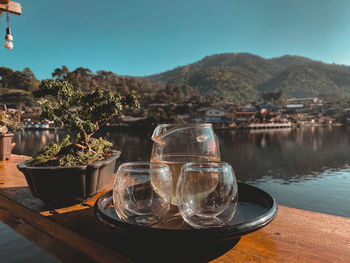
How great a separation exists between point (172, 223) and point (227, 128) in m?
38.1

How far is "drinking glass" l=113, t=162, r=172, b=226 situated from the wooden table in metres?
0.10

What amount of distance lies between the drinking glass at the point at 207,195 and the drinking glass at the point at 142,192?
0.14ft

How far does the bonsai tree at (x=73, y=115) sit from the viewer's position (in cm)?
99

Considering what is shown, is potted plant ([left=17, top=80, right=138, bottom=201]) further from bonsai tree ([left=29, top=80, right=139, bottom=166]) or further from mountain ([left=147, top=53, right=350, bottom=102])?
mountain ([left=147, top=53, right=350, bottom=102])

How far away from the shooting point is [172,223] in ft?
1.80

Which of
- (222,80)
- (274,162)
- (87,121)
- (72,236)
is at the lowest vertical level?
(274,162)

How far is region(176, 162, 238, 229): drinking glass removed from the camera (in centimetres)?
46

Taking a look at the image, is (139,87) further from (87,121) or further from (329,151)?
(87,121)

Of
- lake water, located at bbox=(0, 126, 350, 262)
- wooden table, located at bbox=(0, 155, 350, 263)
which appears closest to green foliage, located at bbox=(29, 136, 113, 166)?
wooden table, located at bbox=(0, 155, 350, 263)

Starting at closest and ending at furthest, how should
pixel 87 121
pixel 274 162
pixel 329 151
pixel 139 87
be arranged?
pixel 87 121
pixel 274 162
pixel 329 151
pixel 139 87

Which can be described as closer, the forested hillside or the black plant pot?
the black plant pot

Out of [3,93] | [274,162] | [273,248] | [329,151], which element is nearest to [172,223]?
[273,248]

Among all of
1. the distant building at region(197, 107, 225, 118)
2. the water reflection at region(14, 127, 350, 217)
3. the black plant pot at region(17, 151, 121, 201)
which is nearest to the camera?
the black plant pot at region(17, 151, 121, 201)

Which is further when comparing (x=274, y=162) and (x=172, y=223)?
(x=274, y=162)
